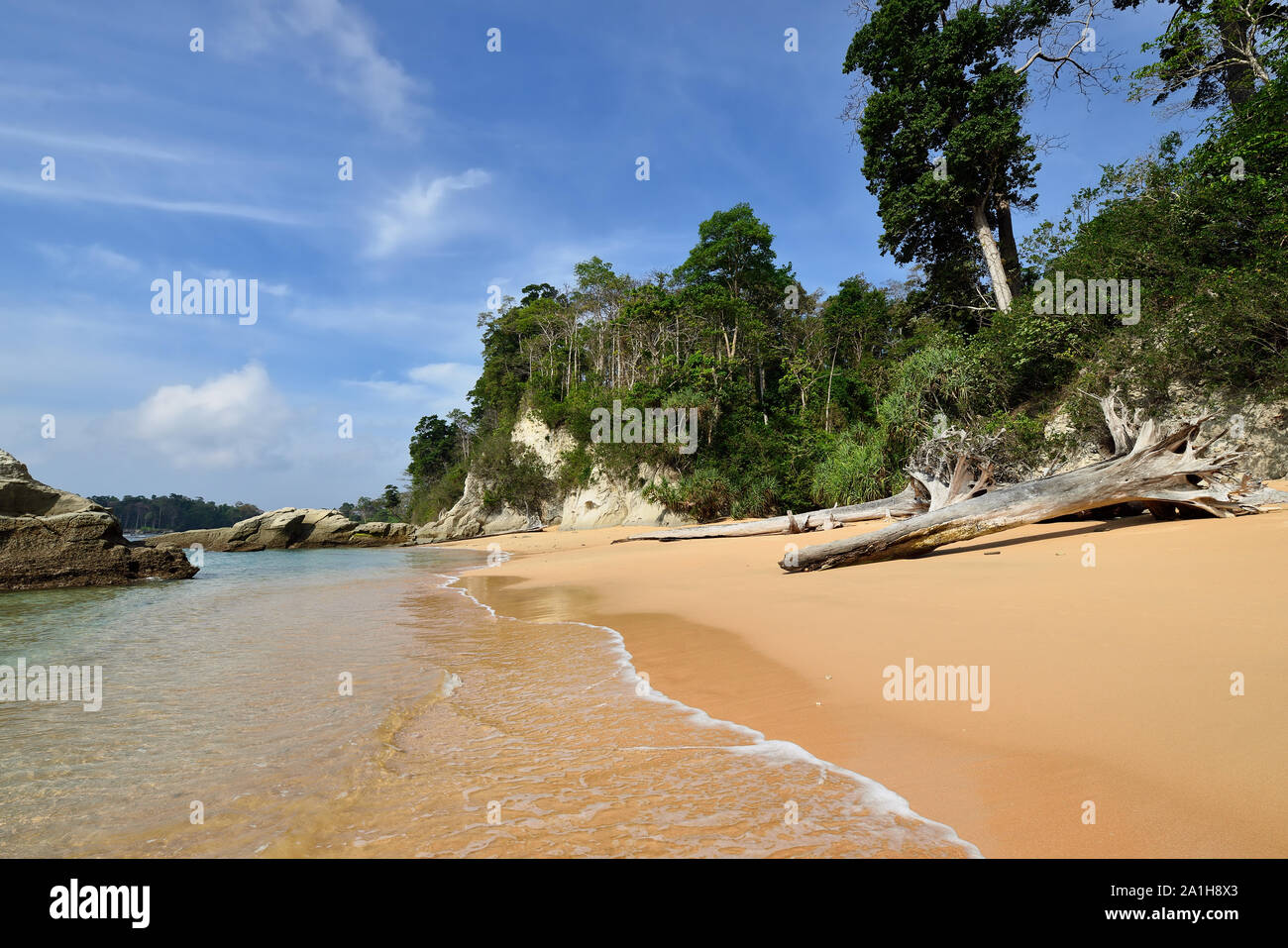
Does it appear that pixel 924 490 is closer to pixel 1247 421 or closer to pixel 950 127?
pixel 1247 421

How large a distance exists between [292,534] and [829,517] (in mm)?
39453

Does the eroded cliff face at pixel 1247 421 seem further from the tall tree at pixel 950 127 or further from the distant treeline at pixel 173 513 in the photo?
the distant treeline at pixel 173 513

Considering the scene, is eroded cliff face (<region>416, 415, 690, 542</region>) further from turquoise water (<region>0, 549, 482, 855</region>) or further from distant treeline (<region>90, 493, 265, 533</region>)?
distant treeline (<region>90, 493, 265, 533</region>)

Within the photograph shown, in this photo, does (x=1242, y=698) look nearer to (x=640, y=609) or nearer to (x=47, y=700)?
(x=640, y=609)

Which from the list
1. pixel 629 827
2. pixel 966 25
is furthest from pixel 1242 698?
pixel 966 25

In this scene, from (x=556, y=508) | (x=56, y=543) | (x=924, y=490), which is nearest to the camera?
(x=924, y=490)

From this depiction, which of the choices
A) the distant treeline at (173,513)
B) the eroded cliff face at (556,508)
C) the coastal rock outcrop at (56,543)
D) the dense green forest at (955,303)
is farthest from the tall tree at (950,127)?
the distant treeline at (173,513)

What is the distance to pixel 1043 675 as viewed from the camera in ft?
11.2

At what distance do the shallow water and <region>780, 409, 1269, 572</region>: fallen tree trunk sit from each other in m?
4.03

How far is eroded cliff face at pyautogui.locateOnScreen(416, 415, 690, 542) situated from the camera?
27.3 m

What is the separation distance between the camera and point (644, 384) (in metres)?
28.9

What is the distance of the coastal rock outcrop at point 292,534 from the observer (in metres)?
38.1

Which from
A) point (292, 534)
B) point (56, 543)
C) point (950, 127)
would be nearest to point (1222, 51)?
point (950, 127)
